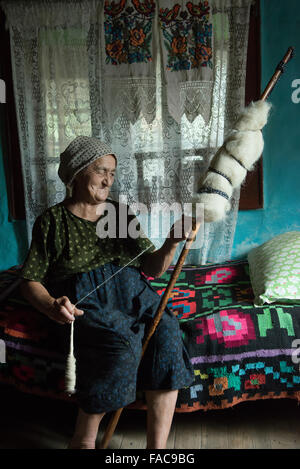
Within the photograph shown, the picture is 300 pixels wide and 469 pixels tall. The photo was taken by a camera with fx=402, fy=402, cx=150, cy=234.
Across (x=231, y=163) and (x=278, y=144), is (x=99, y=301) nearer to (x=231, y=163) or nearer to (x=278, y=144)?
(x=231, y=163)

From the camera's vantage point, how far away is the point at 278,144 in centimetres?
255

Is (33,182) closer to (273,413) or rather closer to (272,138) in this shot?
(272,138)

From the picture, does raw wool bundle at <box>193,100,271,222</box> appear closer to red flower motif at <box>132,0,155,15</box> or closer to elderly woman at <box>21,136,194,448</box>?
elderly woman at <box>21,136,194,448</box>

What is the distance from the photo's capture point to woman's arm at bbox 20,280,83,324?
1469 millimetres

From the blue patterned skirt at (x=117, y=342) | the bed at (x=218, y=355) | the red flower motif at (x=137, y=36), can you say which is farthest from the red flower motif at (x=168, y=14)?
the bed at (x=218, y=355)

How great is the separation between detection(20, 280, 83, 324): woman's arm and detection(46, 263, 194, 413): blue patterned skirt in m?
0.08

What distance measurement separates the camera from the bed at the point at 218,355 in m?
1.64

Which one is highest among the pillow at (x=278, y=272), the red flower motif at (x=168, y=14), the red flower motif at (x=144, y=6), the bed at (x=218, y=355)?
the red flower motif at (x=144, y=6)

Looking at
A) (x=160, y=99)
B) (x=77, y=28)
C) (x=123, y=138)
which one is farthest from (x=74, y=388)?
(x=77, y=28)

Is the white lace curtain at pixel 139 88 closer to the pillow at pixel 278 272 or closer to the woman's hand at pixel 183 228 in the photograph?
the pillow at pixel 278 272

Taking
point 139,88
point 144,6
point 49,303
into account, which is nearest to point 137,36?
point 144,6

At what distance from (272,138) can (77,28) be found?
55.0 inches

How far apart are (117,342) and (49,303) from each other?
0.30 metres

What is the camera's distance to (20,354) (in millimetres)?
1753
